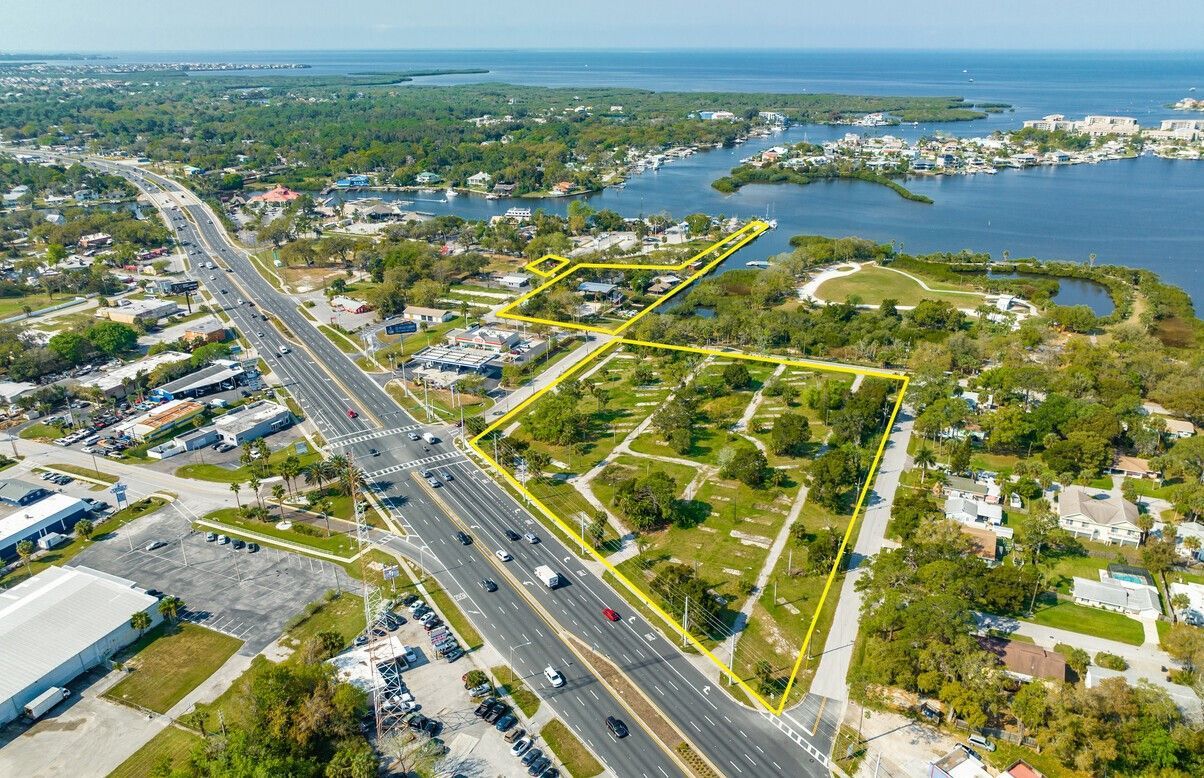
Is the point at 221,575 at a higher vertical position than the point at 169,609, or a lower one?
lower

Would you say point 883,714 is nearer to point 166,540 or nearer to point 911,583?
point 911,583

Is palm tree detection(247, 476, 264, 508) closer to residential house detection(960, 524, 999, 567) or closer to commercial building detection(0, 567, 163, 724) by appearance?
commercial building detection(0, 567, 163, 724)

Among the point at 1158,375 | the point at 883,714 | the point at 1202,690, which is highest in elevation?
the point at 1158,375

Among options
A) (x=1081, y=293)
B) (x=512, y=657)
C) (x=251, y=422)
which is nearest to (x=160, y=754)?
(x=512, y=657)

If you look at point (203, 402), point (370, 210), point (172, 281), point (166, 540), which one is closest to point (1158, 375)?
point (166, 540)

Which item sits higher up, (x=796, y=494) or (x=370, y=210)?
(x=370, y=210)

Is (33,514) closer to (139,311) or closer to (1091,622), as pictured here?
(139,311)

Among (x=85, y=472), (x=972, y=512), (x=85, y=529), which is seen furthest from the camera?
(x=85, y=472)
